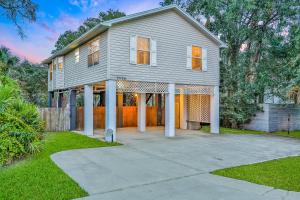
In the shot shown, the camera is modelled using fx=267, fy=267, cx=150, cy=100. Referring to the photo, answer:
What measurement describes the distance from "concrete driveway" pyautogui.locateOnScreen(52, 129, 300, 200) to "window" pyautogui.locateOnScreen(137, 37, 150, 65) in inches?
165

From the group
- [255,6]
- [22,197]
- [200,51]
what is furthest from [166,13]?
[22,197]

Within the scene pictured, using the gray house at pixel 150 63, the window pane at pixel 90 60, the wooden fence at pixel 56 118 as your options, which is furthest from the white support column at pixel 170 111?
the wooden fence at pixel 56 118

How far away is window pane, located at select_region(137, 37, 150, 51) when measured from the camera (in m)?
13.4

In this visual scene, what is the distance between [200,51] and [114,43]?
5.42 m

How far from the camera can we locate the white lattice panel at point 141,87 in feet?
42.9

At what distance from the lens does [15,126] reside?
834 cm

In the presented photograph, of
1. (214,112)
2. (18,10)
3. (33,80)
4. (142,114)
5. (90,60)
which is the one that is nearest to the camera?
(90,60)

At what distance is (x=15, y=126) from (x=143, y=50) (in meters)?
7.24

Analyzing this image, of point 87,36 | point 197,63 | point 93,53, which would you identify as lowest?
point 197,63

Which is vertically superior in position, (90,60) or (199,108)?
(90,60)

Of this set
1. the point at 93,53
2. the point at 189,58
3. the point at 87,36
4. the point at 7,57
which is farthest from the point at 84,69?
the point at 7,57

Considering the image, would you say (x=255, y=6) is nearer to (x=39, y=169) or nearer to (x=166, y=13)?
(x=166, y=13)

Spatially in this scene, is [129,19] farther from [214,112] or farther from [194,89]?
[214,112]

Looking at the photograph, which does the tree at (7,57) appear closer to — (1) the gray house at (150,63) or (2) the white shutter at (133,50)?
(1) the gray house at (150,63)
